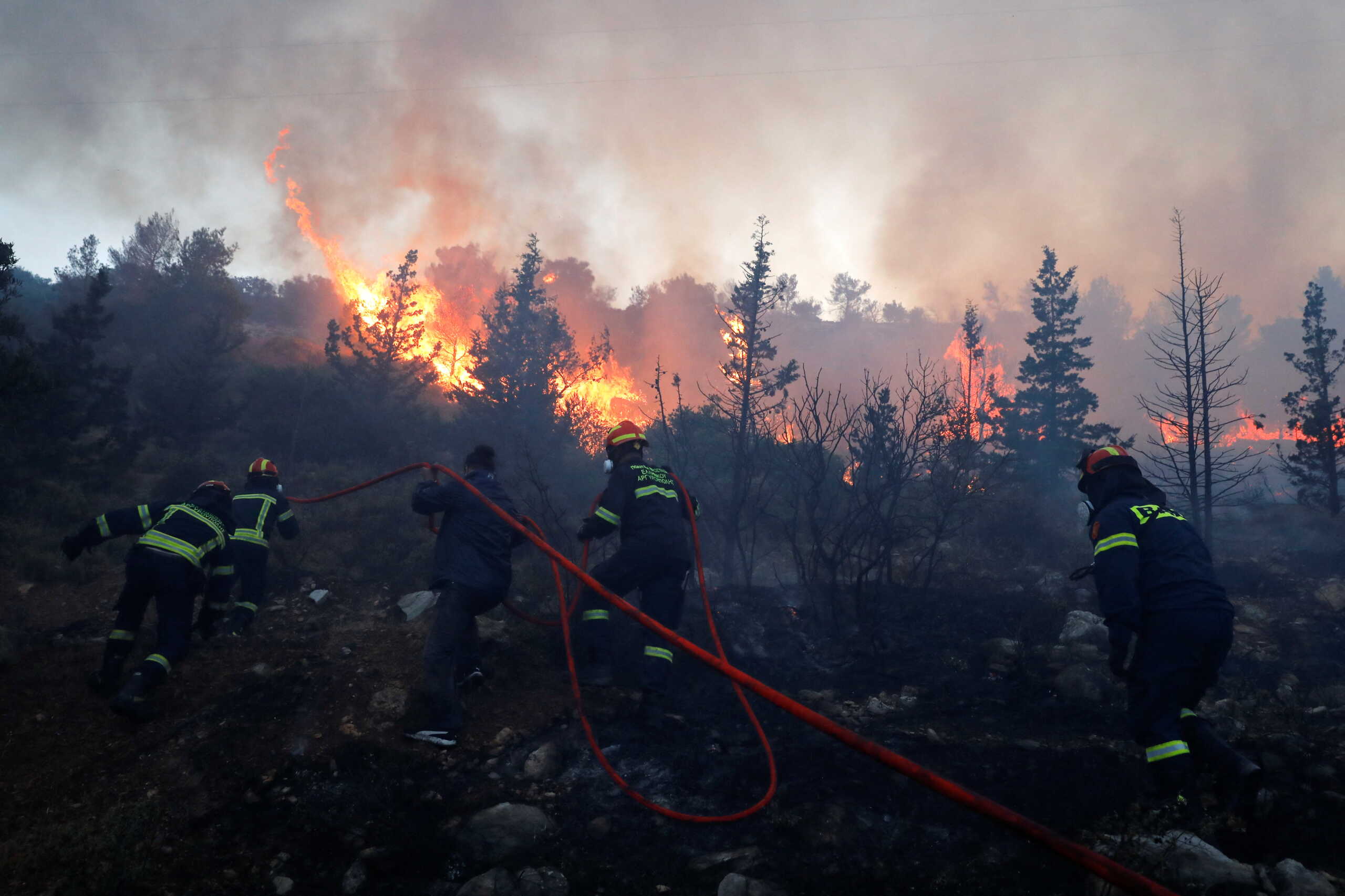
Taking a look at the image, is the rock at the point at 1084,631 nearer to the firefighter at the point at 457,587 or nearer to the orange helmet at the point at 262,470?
the firefighter at the point at 457,587

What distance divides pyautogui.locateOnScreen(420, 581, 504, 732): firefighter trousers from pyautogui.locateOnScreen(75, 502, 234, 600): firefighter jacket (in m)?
2.18

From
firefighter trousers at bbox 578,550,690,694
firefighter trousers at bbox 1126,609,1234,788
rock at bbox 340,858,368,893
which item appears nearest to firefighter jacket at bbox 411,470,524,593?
firefighter trousers at bbox 578,550,690,694

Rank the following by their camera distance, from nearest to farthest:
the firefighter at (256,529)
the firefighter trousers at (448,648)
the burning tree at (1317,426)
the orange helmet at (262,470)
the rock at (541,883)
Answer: the rock at (541,883) < the firefighter trousers at (448,648) < the firefighter at (256,529) < the orange helmet at (262,470) < the burning tree at (1317,426)

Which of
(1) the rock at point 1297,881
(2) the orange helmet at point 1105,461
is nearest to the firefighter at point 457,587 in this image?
(1) the rock at point 1297,881

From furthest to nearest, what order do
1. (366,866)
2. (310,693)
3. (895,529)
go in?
(895,529) → (310,693) → (366,866)

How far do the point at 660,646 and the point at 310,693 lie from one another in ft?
9.02

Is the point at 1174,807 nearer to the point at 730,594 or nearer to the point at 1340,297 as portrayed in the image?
the point at 730,594

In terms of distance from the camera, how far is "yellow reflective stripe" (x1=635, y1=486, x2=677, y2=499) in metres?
5.50

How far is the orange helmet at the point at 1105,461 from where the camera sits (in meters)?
4.66

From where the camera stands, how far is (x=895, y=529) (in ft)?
30.1

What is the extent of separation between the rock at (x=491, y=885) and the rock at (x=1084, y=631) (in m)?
6.37

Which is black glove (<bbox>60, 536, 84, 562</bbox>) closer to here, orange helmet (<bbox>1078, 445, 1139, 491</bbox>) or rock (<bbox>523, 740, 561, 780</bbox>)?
rock (<bbox>523, 740, 561, 780</bbox>)

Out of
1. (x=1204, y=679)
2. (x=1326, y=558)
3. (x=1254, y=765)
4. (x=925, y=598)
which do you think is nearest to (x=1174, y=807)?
(x=1254, y=765)

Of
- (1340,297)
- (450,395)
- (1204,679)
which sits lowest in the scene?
(1204,679)
